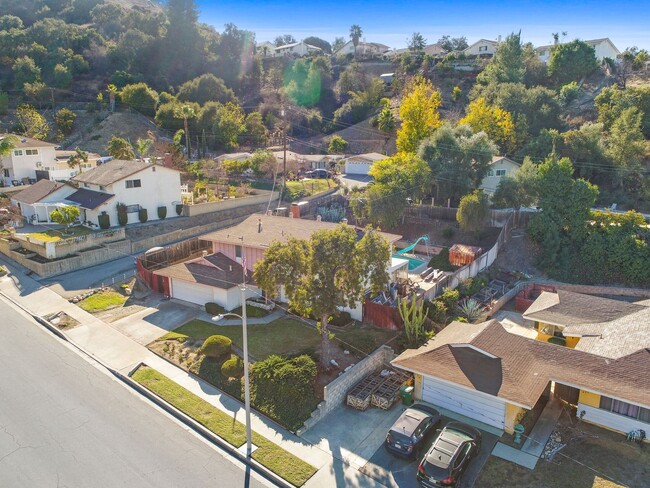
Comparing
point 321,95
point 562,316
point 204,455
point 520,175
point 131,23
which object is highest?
point 131,23

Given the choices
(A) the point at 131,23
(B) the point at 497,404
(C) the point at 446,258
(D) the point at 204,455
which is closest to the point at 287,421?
(D) the point at 204,455

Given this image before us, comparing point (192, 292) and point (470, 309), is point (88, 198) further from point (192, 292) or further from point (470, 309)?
point (470, 309)

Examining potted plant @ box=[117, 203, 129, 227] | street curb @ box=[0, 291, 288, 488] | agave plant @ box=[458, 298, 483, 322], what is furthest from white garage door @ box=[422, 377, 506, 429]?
potted plant @ box=[117, 203, 129, 227]

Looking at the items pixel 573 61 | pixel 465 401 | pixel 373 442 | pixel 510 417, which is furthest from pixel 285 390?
pixel 573 61

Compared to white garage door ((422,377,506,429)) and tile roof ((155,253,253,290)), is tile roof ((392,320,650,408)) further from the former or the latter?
tile roof ((155,253,253,290))

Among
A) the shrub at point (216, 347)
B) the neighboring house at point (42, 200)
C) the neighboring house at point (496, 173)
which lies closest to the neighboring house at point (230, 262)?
the shrub at point (216, 347)

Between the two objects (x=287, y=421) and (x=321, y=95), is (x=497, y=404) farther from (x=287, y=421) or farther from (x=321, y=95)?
(x=321, y=95)
